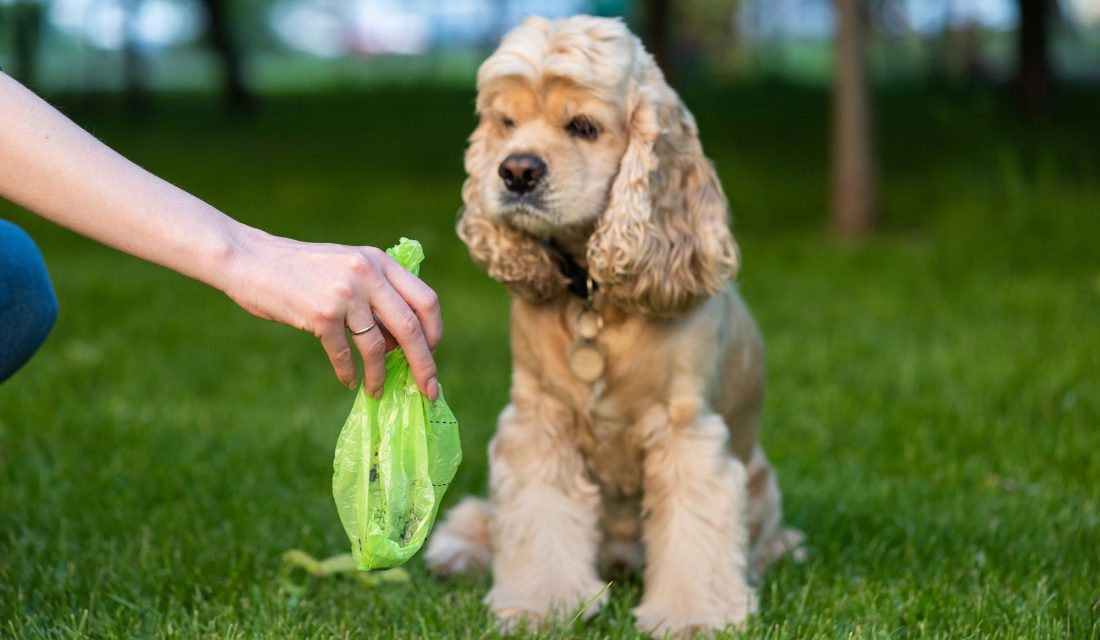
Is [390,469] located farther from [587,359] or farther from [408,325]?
[587,359]

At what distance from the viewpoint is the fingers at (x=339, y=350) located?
2.18m

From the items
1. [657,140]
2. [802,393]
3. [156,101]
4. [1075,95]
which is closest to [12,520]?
[657,140]

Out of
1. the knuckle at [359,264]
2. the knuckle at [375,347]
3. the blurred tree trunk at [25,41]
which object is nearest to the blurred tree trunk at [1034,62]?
the knuckle at [375,347]

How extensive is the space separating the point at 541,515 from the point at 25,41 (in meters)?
22.8

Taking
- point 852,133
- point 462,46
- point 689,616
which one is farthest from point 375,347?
point 462,46

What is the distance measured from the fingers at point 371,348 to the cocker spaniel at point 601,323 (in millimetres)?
818

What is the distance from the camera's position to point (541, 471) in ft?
11.0

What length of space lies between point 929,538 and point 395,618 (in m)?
1.59

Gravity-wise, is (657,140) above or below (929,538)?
above

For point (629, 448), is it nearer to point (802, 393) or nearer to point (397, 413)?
point (397, 413)

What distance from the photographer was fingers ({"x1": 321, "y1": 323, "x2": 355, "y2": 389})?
7.14ft

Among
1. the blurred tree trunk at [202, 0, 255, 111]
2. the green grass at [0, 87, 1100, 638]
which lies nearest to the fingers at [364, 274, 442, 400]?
the green grass at [0, 87, 1100, 638]

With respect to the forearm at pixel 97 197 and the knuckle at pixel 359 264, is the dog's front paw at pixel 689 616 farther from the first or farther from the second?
the forearm at pixel 97 197

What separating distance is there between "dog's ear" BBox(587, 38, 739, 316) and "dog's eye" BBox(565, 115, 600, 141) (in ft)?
0.31
